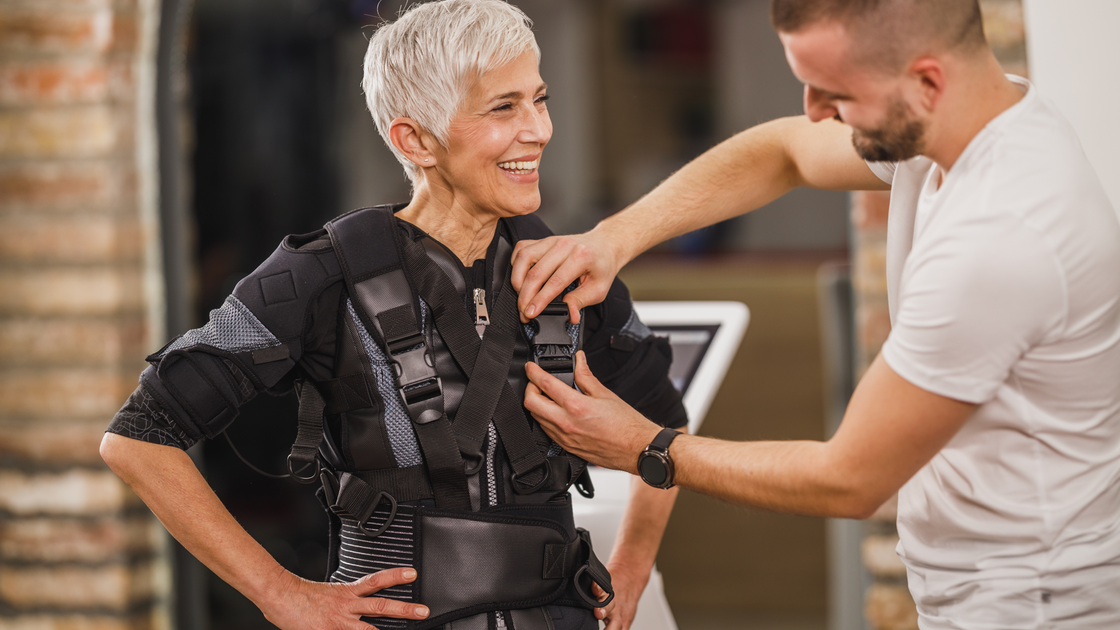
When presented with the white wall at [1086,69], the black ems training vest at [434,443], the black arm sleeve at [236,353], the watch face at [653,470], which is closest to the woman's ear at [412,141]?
the black ems training vest at [434,443]

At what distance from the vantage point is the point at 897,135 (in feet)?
3.89

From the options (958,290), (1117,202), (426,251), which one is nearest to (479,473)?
(426,251)

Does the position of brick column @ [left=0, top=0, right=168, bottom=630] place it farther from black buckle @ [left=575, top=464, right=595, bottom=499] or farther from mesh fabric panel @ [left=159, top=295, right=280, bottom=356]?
black buckle @ [left=575, top=464, right=595, bottom=499]

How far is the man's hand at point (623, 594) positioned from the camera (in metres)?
1.56

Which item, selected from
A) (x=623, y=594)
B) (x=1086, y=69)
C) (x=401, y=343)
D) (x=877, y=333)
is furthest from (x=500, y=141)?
(x=877, y=333)

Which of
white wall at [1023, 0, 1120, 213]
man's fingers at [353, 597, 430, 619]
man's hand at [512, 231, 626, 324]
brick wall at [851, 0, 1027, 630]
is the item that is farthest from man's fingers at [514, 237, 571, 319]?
brick wall at [851, 0, 1027, 630]

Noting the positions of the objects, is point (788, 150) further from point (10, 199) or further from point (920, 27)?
point (10, 199)

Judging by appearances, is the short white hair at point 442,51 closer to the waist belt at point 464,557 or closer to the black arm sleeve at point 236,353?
the black arm sleeve at point 236,353

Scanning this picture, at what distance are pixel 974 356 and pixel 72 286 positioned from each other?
2627mm

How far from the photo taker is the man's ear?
1.13m

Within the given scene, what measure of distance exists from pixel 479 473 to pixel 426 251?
0.34m

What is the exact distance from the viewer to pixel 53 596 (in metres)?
2.92

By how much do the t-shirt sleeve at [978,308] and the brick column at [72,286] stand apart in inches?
97.5

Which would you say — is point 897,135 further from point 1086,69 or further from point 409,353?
point 1086,69
